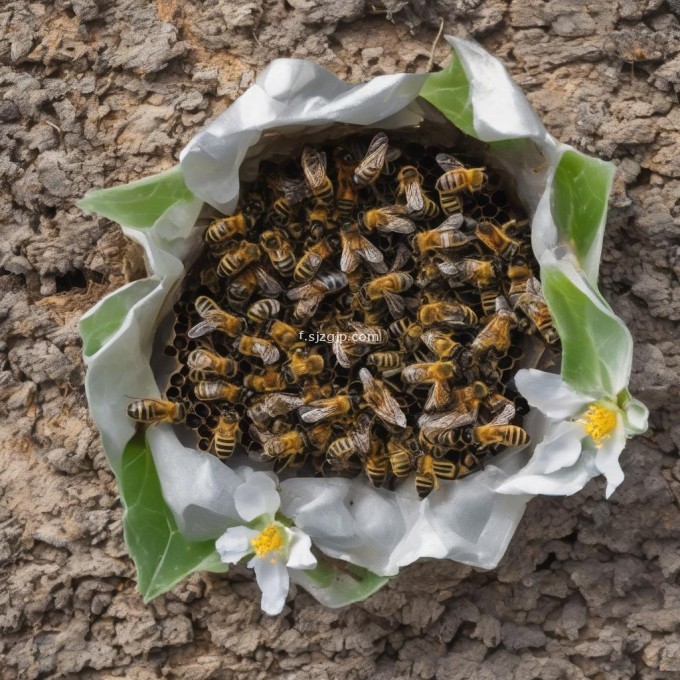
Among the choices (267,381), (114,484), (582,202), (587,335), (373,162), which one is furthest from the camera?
(114,484)

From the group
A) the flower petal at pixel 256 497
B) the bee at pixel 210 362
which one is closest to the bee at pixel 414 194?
the bee at pixel 210 362

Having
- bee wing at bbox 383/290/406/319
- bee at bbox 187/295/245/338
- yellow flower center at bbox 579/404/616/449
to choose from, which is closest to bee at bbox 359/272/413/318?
bee wing at bbox 383/290/406/319

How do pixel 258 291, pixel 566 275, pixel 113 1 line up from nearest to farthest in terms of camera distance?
pixel 566 275, pixel 258 291, pixel 113 1

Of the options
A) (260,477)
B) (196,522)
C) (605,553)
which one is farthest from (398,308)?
(605,553)

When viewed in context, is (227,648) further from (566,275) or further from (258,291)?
(566,275)

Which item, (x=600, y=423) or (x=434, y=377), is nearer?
(x=600, y=423)

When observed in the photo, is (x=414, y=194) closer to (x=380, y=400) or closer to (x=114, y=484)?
(x=380, y=400)

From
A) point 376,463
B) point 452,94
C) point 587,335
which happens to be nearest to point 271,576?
point 376,463
